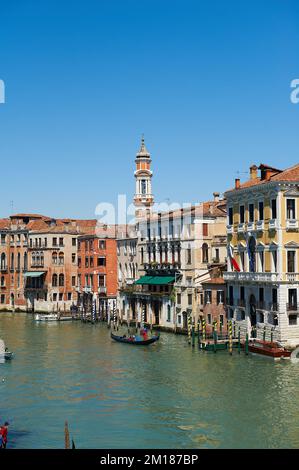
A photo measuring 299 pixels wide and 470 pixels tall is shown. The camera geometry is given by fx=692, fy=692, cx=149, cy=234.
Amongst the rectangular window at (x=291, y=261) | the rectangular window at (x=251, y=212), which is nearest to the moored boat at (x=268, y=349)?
the rectangular window at (x=291, y=261)

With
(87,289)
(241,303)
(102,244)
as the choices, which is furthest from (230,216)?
(87,289)

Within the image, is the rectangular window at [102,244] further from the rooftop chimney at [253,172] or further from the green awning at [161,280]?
the rooftop chimney at [253,172]

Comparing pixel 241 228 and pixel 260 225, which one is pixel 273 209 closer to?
pixel 260 225

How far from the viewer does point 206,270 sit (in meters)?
45.7

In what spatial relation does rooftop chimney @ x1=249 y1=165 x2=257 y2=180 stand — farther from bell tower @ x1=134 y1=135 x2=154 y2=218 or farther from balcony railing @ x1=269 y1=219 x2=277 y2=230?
bell tower @ x1=134 y1=135 x2=154 y2=218

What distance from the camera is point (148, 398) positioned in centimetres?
2603

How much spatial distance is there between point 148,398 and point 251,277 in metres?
13.7

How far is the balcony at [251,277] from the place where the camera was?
35719mm

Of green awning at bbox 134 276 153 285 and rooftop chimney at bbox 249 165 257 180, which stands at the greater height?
rooftop chimney at bbox 249 165 257 180

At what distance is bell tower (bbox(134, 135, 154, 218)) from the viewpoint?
69875 mm

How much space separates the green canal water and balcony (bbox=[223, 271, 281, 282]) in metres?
4.28

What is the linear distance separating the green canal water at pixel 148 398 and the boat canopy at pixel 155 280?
8.97 m

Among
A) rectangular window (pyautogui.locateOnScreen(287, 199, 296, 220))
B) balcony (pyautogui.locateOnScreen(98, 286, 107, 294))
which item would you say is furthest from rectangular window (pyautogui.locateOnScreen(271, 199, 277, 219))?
balcony (pyautogui.locateOnScreen(98, 286, 107, 294))
